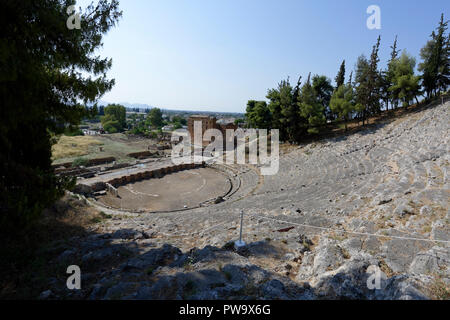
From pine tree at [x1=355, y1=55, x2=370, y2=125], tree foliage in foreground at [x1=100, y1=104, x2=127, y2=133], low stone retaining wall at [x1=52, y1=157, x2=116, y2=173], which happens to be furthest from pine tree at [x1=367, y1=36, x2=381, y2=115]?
tree foliage in foreground at [x1=100, y1=104, x2=127, y2=133]

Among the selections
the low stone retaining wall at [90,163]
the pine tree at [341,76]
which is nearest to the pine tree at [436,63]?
the pine tree at [341,76]

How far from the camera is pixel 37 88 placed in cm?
451

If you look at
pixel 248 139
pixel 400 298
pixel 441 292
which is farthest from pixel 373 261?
pixel 248 139

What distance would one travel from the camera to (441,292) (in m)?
3.20

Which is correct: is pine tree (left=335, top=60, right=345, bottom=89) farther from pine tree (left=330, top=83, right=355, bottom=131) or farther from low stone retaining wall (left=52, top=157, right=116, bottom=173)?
low stone retaining wall (left=52, top=157, right=116, bottom=173)

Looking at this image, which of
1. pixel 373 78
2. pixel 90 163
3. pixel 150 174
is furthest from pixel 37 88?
pixel 373 78

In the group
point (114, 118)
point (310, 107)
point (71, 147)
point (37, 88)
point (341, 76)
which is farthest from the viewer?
point (114, 118)

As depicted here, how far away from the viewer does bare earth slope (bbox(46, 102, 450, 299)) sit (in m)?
3.48

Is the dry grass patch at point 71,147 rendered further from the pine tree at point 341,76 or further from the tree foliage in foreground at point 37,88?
the pine tree at point 341,76

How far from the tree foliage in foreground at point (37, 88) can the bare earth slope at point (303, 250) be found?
1709 mm

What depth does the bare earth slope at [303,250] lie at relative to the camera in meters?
3.48

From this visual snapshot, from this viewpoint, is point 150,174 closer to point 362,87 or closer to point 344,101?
point 344,101

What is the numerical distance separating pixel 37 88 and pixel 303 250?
754 centimetres

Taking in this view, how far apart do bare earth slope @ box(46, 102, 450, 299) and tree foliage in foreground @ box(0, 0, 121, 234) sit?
1709 mm
